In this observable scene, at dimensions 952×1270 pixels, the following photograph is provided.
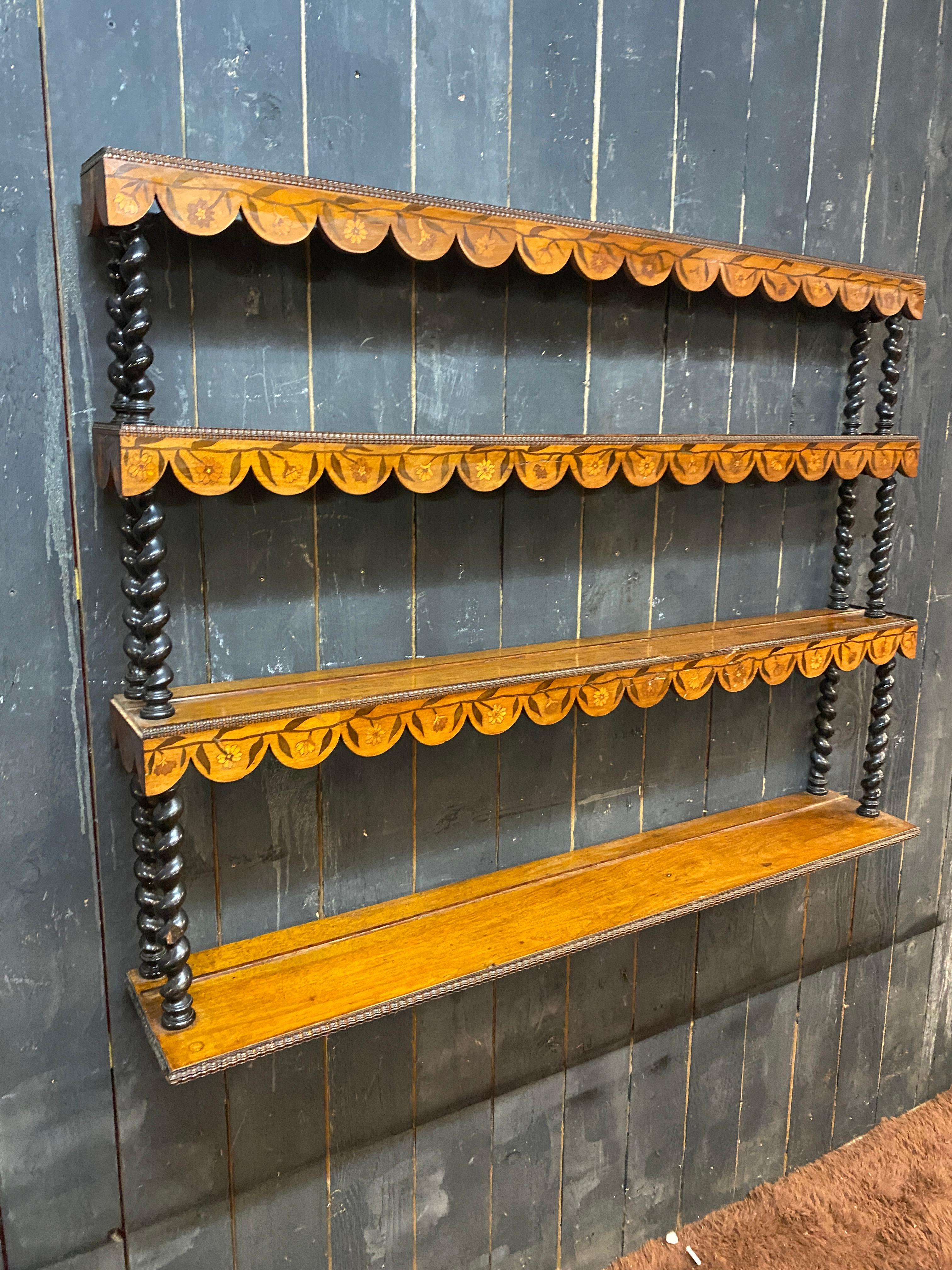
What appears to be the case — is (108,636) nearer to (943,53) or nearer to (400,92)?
(400,92)

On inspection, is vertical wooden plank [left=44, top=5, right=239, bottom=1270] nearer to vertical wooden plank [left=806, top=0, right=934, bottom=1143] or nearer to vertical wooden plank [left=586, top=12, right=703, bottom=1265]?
vertical wooden plank [left=586, top=12, right=703, bottom=1265]

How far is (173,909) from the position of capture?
1089mm

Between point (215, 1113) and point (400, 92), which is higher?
point (400, 92)

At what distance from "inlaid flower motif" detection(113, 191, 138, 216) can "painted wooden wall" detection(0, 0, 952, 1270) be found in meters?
0.16

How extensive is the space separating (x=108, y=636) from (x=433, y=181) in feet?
2.40

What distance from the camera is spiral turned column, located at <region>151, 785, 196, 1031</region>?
107 cm

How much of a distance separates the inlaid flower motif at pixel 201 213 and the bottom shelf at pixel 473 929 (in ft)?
2.91

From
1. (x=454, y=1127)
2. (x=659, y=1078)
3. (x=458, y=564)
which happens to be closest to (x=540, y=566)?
(x=458, y=564)

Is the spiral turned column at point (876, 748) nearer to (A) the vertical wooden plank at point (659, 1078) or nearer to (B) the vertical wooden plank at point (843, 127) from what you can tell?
(A) the vertical wooden plank at point (659, 1078)

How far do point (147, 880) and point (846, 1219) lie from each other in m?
1.67

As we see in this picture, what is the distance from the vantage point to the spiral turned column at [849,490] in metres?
1.68

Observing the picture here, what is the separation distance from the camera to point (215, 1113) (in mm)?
1301

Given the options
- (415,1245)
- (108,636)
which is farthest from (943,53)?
(415,1245)

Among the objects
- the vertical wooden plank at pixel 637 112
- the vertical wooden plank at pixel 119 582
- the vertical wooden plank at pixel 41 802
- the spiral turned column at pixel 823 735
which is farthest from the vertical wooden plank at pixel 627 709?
the vertical wooden plank at pixel 41 802
